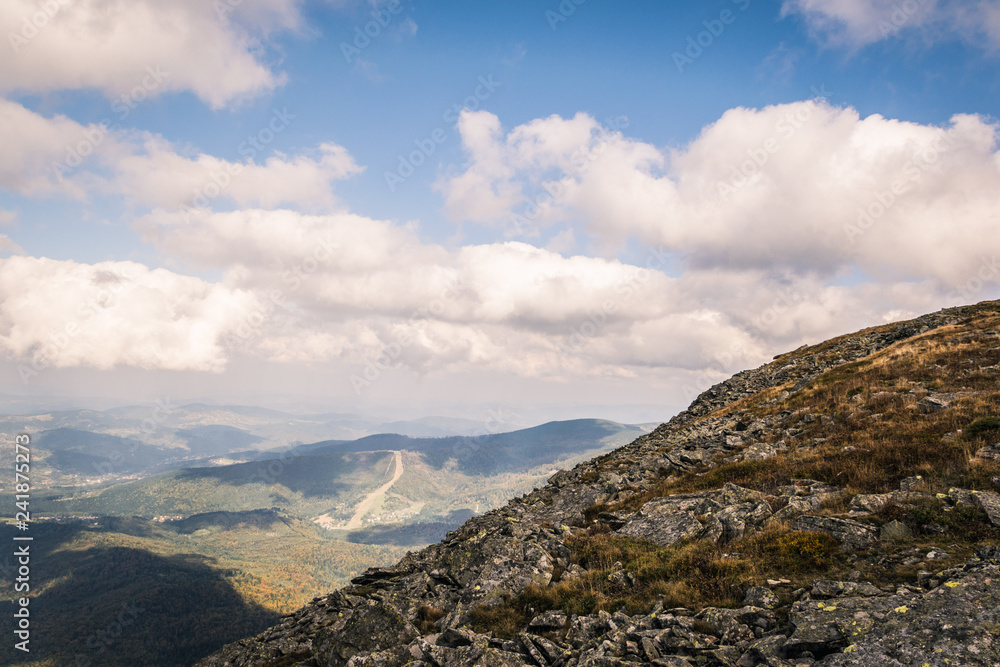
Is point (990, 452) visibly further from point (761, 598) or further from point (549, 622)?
point (549, 622)

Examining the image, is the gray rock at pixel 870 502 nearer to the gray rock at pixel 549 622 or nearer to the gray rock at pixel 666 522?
the gray rock at pixel 666 522

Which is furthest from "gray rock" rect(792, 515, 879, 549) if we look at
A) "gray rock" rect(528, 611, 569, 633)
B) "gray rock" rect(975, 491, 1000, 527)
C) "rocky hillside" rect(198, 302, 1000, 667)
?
"gray rock" rect(528, 611, 569, 633)

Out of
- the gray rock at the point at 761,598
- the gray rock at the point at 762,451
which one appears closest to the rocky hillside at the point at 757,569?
the gray rock at the point at 761,598

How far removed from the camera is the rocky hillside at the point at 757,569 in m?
10.6

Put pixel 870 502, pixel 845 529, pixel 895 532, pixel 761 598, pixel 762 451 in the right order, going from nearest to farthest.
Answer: pixel 761 598 → pixel 895 532 → pixel 845 529 → pixel 870 502 → pixel 762 451

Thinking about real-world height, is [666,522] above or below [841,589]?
below

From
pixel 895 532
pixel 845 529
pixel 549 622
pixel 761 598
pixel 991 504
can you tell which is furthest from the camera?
pixel 549 622

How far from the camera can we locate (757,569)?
586 inches

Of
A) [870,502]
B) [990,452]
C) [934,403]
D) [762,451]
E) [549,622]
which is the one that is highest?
[934,403]

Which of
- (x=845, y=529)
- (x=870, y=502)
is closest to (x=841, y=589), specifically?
(x=845, y=529)

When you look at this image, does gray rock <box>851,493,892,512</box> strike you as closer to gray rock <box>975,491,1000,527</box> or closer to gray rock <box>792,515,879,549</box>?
gray rock <box>792,515,879,549</box>

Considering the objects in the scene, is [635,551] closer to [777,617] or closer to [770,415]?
[777,617]

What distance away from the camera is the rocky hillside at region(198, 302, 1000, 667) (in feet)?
34.8

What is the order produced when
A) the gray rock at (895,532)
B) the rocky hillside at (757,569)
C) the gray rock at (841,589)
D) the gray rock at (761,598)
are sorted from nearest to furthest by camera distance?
the rocky hillside at (757,569) → the gray rock at (841,589) → the gray rock at (761,598) → the gray rock at (895,532)
